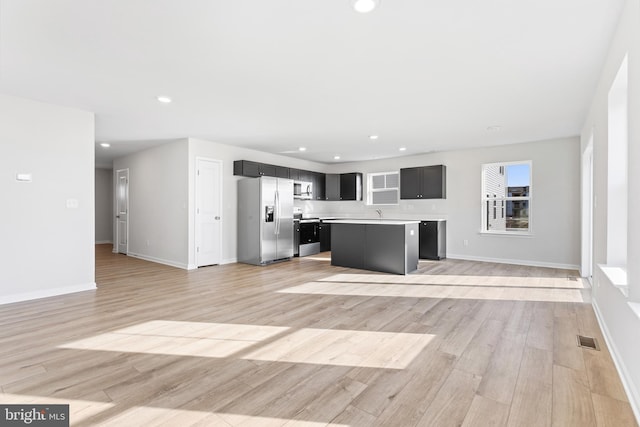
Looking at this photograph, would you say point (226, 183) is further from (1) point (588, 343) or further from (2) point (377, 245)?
(1) point (588, 343)

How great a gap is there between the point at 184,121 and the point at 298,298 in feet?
10.9

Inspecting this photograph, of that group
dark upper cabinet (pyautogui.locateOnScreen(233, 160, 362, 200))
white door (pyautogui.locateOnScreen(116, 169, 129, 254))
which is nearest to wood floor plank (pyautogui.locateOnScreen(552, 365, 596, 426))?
dark upper cabinet (pyautogui.locateOnScreen(233, 160, 362, 200))

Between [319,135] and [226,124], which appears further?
[319,135]

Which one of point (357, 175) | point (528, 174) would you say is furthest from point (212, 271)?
point (528, 174)

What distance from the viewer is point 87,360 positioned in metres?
2.34

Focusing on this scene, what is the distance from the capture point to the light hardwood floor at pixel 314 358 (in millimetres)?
1761

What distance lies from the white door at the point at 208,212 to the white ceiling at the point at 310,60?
4.39 ft

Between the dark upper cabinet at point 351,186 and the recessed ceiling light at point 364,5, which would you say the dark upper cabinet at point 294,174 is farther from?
the recessed ceiling light at point 364,5

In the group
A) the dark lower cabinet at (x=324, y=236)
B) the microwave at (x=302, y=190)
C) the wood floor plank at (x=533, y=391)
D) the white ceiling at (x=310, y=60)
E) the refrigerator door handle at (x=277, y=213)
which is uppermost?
the white ceiling at (x=310, y=60)

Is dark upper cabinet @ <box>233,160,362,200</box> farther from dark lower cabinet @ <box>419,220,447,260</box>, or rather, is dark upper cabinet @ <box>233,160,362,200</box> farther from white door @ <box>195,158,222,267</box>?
dark lower cabinet @ <box>419,220,447,260</box>

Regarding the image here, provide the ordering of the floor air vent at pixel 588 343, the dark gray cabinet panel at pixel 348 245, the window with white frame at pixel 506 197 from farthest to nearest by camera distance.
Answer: the window with white frame at pixel 506 197 → the dark gray cabinet panel at pixel 348 245 → the floor air vent at pixel 588 343

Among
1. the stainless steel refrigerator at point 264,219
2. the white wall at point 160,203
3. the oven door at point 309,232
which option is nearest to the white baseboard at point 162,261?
the white wall at point 160,203

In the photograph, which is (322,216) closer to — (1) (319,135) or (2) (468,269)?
(1) (319,135)

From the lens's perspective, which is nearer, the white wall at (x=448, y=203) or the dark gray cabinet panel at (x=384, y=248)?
the dark gray cabinet panel at (x=384, y=248)
